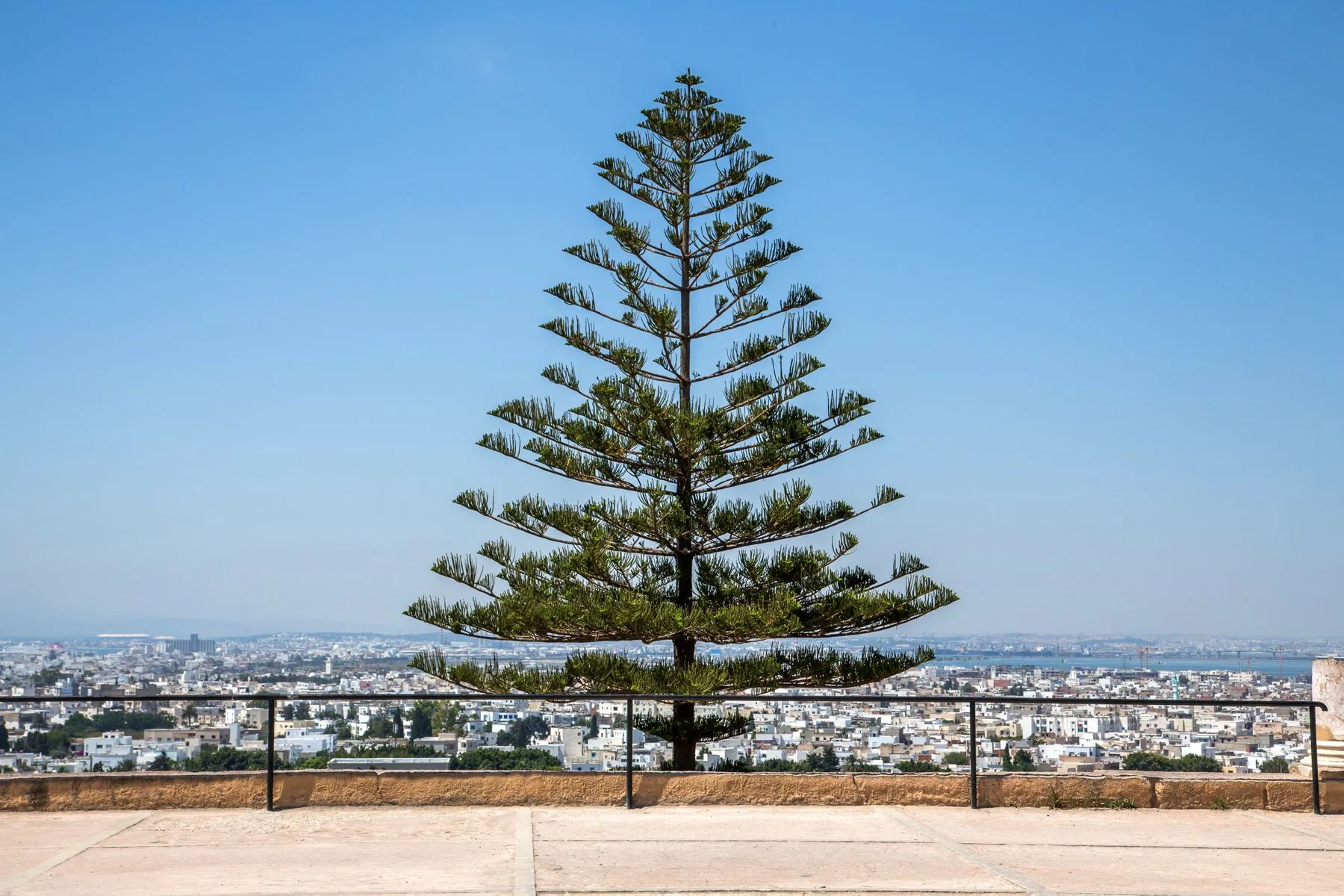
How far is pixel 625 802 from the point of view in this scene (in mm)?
8594

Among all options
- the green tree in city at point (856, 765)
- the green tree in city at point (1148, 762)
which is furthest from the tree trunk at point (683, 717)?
the green tree in city at point (1148, 762)

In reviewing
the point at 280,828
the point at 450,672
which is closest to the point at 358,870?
the point at 280,828


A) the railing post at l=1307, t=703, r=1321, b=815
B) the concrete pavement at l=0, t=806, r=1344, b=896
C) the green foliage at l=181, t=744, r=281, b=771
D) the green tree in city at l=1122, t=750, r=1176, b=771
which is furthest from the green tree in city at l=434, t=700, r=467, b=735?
the railing post at l=1307, t=703, r=1321, b=815

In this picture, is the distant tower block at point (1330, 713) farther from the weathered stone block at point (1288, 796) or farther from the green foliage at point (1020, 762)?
the green foliage at point (1020, 762)

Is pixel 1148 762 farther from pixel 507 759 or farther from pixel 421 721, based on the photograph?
pixel 421 721

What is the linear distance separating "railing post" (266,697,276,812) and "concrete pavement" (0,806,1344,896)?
0.11 metres

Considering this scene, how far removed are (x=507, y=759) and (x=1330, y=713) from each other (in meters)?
5.73

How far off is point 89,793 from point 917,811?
541 cm

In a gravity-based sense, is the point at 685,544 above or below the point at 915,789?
above

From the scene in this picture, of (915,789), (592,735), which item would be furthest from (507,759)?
(915,789)

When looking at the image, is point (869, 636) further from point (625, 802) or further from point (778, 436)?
point (625, 802)

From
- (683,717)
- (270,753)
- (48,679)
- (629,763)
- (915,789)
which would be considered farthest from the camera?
(48,679)

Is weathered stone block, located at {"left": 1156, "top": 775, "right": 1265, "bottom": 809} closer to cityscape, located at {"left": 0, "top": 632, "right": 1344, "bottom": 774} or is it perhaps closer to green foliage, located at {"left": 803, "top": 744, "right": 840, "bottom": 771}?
cityscape, located at {"left": 0, "top": 632, "right": 1344, "bottom": 774}

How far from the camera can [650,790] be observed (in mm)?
8719
